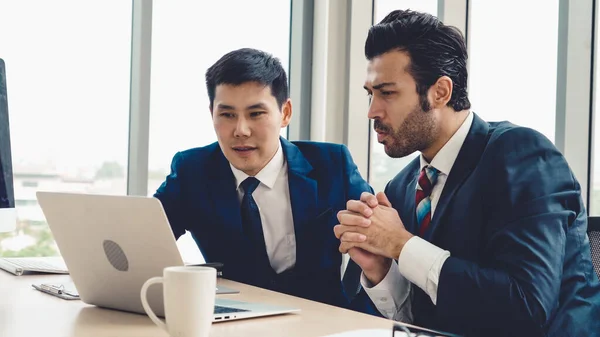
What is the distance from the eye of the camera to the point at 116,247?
118 cm

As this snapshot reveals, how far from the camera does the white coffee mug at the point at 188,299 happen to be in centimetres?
90

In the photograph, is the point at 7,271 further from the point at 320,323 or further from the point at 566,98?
the point at 566,98

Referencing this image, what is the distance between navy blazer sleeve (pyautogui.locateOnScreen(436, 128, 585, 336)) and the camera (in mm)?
1368

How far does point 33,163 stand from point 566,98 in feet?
6.79

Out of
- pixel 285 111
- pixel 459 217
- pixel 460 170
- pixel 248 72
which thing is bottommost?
pixel 459 217

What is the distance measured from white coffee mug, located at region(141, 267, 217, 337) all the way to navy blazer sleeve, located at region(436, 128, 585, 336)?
68 centimetres

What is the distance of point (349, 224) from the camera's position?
1595 mm

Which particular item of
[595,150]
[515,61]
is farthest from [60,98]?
[595,150]

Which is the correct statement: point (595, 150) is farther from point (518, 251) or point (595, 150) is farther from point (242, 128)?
point (242, 128)

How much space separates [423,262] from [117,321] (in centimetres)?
69

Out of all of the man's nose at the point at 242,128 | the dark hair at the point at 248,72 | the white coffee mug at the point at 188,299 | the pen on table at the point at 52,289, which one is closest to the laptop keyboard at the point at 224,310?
the white coffee mug at the point at 188,299

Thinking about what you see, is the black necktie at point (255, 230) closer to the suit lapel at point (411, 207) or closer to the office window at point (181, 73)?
the suit lapel at point (411, 207)

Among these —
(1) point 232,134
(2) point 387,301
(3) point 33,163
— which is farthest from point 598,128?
(3) point 33,163

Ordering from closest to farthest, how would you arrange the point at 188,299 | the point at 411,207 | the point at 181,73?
the point at 188,299, the point at 411,207, the point at 181,73
